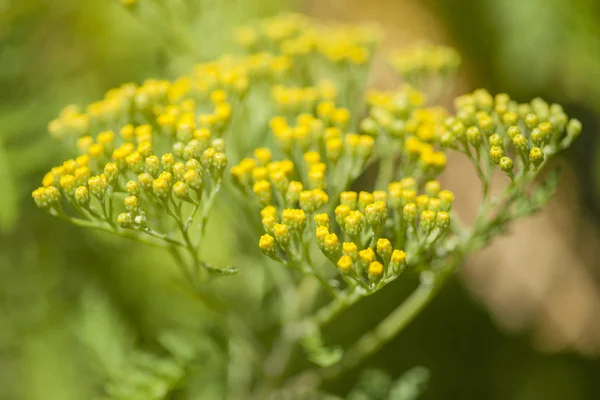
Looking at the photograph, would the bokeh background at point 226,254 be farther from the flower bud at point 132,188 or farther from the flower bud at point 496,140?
the flower bud at point 496,140

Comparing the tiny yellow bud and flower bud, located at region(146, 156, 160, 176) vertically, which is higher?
flower bud, located at region(146, 156, 160, 176)

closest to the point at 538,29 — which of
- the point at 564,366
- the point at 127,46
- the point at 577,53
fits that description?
the point at 577,53

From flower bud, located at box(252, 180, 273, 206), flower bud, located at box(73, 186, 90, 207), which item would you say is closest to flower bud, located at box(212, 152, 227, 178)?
flower bud, located at box(252, 180, 273, 206)

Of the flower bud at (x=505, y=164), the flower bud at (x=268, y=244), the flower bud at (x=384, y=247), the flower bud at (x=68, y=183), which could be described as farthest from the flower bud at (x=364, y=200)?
the flower bud at (x=68, y=183)

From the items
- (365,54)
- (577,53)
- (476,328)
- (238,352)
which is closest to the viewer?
(365,54)

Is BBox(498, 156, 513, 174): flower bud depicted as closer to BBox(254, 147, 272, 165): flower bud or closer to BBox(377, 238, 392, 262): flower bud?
BBox(377, 238, 392, 262): flower bud

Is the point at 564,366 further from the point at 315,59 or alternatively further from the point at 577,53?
the point at 315,59
